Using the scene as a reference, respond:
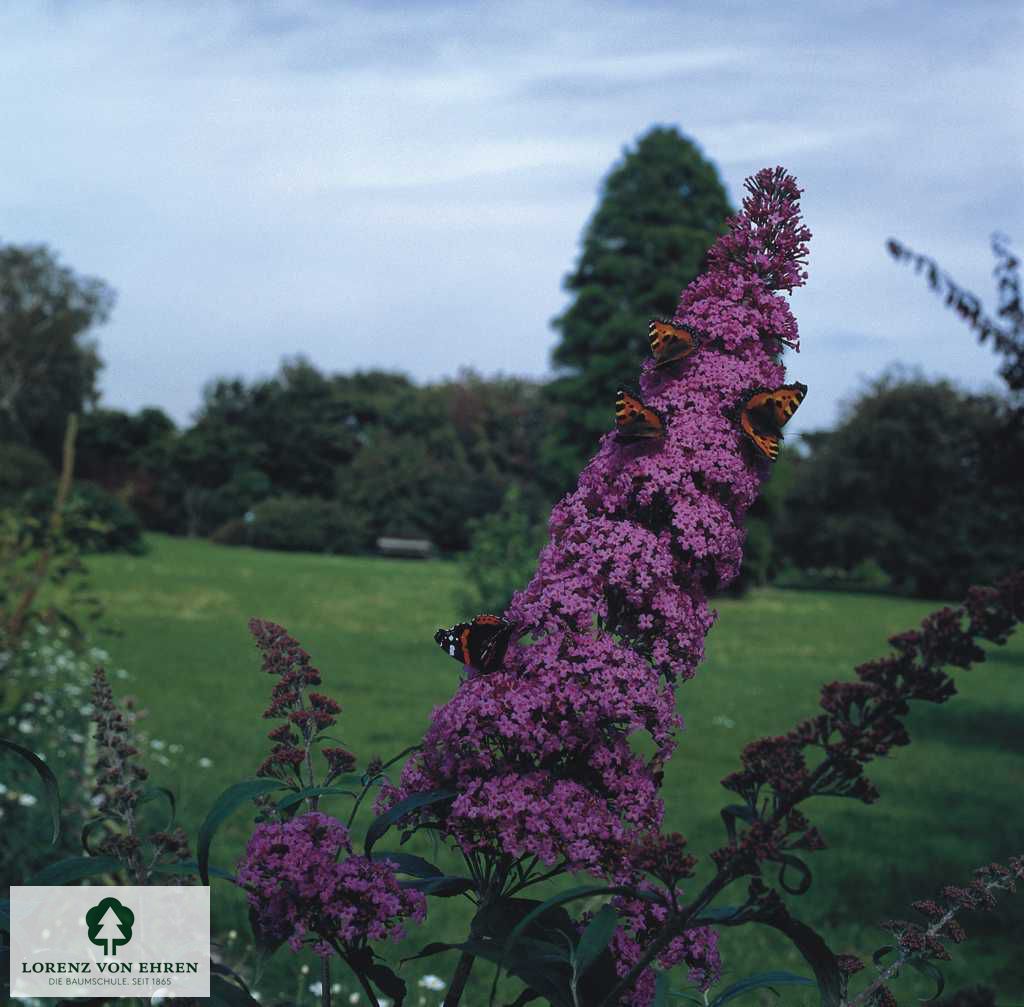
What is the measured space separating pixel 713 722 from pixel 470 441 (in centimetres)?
4452

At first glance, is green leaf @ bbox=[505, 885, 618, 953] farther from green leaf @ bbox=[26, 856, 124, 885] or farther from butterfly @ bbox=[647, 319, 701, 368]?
butterfly @ bbox=[647, 319, 701, 368]

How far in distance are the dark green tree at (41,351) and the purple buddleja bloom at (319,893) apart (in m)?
53.4

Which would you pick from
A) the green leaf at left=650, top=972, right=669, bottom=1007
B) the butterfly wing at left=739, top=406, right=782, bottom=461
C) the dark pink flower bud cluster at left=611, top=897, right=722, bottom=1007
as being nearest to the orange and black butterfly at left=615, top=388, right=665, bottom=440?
the butterfly wing at left=739, top=406, right=782, bottom=461

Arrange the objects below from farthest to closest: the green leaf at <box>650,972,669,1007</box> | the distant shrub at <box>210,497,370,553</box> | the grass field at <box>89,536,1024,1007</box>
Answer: the distant shrub at <box>210,497,370,553</box> < the grass field at <box>89,536,1024,1007</box> < the green leaf at <box>650,972,669,1007</box>

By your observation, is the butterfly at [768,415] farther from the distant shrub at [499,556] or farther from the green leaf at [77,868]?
the distant shrub at [499,556]

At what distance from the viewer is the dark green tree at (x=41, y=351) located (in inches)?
2039

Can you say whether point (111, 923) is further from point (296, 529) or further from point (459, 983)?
point (296, 529)

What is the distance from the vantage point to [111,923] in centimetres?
221

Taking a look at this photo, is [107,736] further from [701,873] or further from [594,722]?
[701,873]

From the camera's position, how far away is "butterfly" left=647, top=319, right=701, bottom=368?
2016mm

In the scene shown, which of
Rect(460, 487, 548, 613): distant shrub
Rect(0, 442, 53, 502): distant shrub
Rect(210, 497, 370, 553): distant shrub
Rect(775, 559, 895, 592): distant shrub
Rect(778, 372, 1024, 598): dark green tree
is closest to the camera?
Rect(460, 487, 548, 613): distant shrub

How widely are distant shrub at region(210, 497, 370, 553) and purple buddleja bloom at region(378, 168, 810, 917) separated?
145ft

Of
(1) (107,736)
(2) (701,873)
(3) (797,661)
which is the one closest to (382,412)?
(3) (797,661)

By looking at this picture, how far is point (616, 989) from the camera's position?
4.99ft
